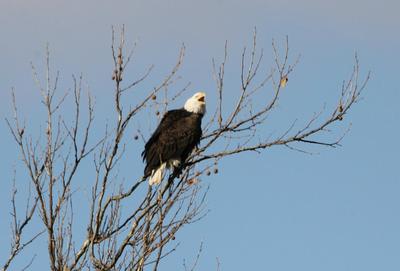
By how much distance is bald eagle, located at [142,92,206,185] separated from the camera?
27.2ft

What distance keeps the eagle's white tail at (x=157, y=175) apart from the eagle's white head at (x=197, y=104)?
943 millimetres

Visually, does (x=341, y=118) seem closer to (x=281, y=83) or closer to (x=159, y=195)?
(x=281, y=83)

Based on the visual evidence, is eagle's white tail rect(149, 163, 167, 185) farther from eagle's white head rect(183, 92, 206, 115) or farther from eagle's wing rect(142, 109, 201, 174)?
eagle's white head rect(183, 92, 206, 115)

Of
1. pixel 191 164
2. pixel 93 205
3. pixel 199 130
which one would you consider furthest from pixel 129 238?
pixel 199 130

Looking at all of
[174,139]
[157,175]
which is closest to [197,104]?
[174,139]

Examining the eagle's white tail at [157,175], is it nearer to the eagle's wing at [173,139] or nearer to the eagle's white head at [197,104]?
the eagle's wing at [173,139]

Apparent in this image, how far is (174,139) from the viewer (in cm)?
845

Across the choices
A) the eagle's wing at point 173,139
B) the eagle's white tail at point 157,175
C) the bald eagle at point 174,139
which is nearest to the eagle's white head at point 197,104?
the bald eagle at point 174,139

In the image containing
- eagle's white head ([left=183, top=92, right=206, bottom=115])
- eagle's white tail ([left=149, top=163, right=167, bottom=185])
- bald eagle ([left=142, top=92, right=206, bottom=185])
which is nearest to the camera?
eagle's white tail ([left=149, top=163, right=167, bottom=185])

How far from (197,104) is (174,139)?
0.59 metres

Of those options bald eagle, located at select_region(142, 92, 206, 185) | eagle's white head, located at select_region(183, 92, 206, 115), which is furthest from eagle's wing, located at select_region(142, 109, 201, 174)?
eagle's white head, located at select_region(183, 92, 206, 115)

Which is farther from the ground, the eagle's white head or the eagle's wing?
the eagle's white head

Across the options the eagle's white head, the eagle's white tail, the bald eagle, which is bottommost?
the eagle's white tail

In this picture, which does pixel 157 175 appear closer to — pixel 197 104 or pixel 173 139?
pixel 173 139
